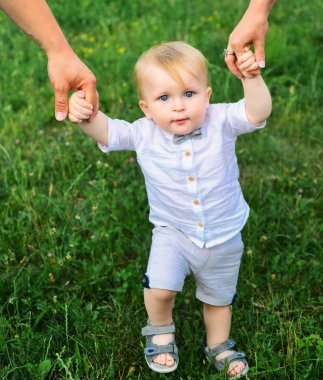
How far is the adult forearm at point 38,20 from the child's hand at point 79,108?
0.22 metres

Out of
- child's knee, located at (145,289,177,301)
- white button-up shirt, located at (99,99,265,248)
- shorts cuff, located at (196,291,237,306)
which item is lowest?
shorts cuff, located at (196,291,237,306)

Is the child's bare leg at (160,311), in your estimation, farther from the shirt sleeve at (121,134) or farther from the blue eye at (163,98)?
the blue eye at (163,98)

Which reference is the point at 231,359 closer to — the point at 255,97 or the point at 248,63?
the point at 255,97

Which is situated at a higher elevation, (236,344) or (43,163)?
(43,163)

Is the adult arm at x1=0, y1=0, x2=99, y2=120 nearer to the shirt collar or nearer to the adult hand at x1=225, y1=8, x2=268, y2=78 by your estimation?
the shirt collar

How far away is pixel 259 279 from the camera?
10.3ft

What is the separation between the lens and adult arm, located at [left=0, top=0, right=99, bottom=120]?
8.12 ft

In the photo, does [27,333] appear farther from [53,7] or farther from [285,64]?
[53,7]

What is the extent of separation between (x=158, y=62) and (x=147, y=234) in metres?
1.25

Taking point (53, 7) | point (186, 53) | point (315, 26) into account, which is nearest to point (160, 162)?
point (186, 53)

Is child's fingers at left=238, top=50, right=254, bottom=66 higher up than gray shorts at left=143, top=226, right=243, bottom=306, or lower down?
higher up

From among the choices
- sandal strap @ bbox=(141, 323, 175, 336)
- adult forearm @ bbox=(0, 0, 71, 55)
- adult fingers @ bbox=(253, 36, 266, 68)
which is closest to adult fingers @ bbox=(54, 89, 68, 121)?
adult forearm @ bbox=(0, 0, 71, 55)

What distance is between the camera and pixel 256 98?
2342 millimetres

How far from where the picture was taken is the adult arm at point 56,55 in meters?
2.47
